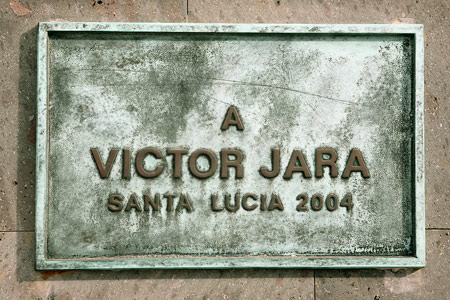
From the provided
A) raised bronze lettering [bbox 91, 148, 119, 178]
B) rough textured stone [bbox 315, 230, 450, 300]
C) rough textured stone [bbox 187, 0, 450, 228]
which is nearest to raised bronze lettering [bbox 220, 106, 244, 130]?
rough textured stone [bbox 187, 0, 450, 228]

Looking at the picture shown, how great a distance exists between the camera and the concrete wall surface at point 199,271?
137 inches

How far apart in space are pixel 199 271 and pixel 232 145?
3.07 feet

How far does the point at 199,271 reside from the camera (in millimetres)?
3498

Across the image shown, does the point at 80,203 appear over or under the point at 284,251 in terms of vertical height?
over

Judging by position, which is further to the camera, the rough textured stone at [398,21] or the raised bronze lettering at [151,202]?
the rough textured stone at [398,21]

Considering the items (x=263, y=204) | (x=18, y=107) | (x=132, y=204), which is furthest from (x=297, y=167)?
(x=18, y=107)

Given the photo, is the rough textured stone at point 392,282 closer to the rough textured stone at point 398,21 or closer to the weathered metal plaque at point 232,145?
the weathered metal plaque at point 232,145

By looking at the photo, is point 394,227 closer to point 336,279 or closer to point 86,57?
point 336,279

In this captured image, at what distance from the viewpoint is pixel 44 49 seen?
3402 mm

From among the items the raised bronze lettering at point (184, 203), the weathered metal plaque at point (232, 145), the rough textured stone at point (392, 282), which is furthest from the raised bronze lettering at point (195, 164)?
the rough textured stone at point (392, 282)

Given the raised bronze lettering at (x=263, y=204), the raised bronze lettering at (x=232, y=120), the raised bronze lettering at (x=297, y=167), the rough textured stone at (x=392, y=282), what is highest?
the raised bronze lettering at (x=232, y=120)

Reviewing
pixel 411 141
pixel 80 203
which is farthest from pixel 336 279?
pixel 80 203

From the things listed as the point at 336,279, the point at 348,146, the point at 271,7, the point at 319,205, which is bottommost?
the point at 336,279

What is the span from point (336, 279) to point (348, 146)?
965mm
